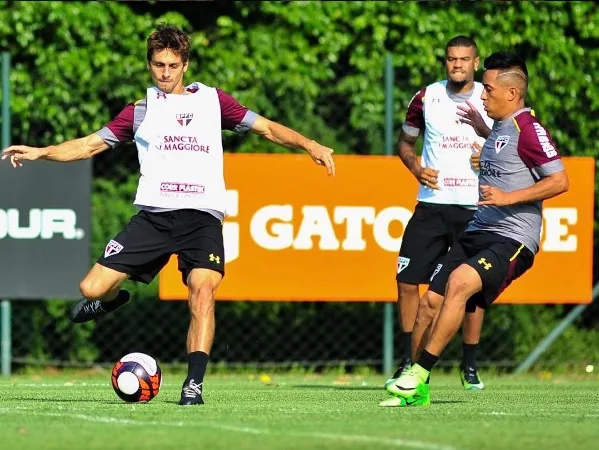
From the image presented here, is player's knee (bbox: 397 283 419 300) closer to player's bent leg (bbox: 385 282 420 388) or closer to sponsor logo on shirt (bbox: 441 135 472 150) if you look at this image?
player's bent leg (bbox: 385 282 420 388)

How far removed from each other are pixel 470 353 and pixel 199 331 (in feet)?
9.58

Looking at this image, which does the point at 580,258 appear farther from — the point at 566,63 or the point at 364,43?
the point at 364,43

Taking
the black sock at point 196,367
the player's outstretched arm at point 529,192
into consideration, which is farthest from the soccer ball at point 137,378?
the player's outstretched arm at point 529,192

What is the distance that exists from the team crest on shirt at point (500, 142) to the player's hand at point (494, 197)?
0.36m

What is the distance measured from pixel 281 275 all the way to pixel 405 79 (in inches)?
102

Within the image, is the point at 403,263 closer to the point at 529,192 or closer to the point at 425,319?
the point at 425,319

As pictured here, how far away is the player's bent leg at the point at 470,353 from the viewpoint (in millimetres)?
10398

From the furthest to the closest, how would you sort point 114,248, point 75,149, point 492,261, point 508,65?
point 75,149, point 114,248, point 508,65, point 492,261

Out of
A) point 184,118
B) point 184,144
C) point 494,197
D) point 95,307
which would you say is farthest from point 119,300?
point 494,197

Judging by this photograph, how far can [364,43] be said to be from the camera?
13.8 meters

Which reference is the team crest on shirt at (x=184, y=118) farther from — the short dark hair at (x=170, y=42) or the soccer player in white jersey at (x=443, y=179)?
the soccer player in white jersey at (x=443, y=179)

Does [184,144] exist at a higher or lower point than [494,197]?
higher

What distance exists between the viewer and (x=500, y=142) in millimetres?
8133

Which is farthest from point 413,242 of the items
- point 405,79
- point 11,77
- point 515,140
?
point 11,77
